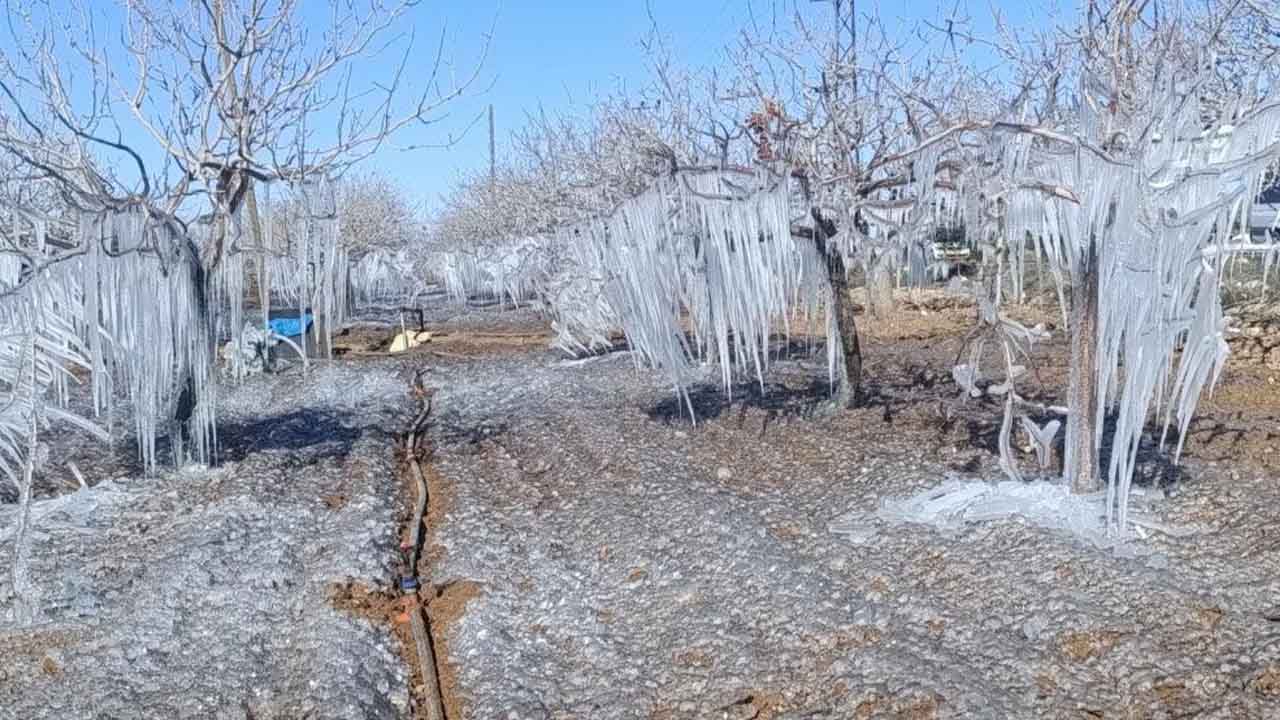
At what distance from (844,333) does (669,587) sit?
4.03 m

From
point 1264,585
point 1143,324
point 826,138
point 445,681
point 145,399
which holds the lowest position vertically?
point 445,681

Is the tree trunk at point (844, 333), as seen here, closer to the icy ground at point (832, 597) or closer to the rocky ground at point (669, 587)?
the rocky ground at point (669, 587)

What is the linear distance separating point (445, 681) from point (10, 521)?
12.7ft

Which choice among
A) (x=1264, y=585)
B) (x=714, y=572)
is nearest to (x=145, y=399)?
(x=714, y=572)

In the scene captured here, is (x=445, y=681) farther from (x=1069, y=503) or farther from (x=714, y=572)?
(x=1069, y=503)

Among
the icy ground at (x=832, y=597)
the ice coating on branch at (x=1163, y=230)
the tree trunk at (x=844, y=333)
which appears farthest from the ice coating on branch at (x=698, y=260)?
the ice coating on branch at (x=1163, y=230)

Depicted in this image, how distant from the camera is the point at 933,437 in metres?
7.91

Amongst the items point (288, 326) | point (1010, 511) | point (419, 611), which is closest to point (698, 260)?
point (1010, 511)

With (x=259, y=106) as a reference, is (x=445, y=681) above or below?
below

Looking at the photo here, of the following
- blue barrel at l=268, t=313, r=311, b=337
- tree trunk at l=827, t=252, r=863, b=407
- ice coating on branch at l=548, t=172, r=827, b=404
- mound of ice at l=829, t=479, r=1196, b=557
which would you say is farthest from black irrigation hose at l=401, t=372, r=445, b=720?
blue barrel at l=268, t=313, r=311, b=337

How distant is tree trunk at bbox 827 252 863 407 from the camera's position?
8.65 m

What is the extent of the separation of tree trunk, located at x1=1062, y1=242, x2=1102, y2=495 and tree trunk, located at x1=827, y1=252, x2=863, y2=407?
9.03 ft

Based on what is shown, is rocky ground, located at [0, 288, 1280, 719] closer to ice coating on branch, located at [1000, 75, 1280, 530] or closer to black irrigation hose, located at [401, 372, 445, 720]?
black irrigation hose, located at [401, 372, 445, 720]

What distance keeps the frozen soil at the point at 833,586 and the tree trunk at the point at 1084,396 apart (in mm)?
392
